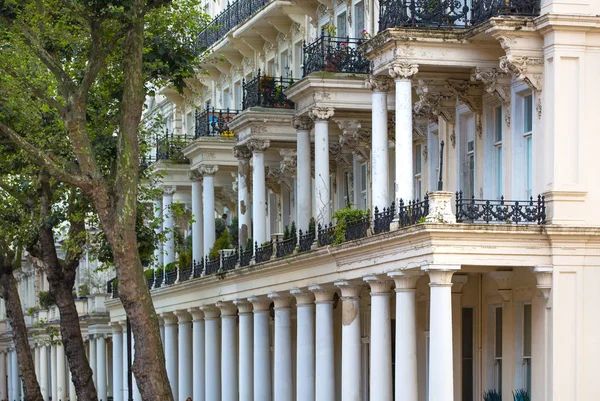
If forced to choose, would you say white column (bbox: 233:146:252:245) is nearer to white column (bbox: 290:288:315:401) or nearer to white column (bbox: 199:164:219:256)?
white column (bbox: 199:164:219:256)

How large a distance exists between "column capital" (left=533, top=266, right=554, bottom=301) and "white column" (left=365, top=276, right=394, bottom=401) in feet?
14.7

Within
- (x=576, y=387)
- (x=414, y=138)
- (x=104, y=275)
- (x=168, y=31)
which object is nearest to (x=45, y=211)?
(x=168, y=31)

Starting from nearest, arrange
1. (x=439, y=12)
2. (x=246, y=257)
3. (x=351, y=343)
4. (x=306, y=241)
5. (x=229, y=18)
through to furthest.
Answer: (x=439, y=12) < (x=351, y=343) < (x=306, y=241) < (x=246, y=257) < (x=229, y=18)

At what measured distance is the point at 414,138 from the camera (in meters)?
43.6

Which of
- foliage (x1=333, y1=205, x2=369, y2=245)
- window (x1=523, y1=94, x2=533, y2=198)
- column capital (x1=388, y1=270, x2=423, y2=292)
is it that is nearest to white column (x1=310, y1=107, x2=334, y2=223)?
foliage (x1=333, y1=205, x2=369, y2=245)

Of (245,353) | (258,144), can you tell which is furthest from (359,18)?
(245,353)

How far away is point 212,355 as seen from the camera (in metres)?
55.5

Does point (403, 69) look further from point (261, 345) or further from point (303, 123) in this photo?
point (261, 345)

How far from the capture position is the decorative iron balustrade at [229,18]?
5391 cm

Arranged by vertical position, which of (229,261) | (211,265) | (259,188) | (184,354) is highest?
(259,188)

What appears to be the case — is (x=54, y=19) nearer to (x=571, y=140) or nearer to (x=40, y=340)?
(x=571, y=140)

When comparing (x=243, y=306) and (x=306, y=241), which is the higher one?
(x=306, y=241)

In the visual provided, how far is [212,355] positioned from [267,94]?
972 cm

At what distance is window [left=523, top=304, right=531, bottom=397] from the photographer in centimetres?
3762
